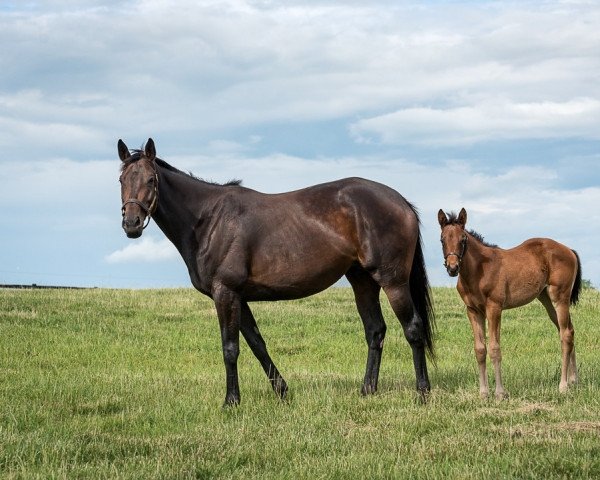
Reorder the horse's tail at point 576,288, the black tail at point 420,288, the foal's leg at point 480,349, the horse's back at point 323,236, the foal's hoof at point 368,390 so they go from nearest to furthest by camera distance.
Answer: the horse's back at point 323,236
the foal's leg at point 480,349
the foal's hoof at point 368,390
the black tail at point 420,288
the horse's tail at point 576,288

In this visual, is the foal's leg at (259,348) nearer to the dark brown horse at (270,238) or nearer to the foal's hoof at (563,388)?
the dark brown horse at (270,238)

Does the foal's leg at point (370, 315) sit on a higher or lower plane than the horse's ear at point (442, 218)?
lower

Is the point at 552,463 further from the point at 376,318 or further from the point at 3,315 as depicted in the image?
the point at 3,315

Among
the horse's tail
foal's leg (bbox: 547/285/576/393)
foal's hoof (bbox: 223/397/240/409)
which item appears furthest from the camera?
the horse's tail

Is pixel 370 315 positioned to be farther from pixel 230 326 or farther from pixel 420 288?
pixel 230 326

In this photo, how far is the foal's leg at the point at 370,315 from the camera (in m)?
10.8

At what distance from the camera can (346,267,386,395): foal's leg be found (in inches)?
426

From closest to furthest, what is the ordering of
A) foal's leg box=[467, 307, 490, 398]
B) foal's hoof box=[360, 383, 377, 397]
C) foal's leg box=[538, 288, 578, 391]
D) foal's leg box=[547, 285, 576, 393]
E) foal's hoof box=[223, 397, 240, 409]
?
foal's hoof box=[223, 397, 240, 409]
foal's leg box=[467, 307, 490, 398]
foal's hoof box=[360, 383, 377, 397]
foal's leg box=[547, 285, 576, 393]
foal's leg box=[538, 288, 578, 391]

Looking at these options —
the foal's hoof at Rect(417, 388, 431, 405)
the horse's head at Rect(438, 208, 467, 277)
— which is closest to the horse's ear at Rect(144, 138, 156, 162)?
the horse's head at Rect(438, 208, 467, 277)

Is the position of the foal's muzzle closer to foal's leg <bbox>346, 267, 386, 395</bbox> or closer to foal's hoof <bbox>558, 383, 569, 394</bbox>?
foal's leg <bbox>346, 267, 386, 395</bbox>

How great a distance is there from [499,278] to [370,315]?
69.0 inches

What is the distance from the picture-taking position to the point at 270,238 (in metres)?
10.1

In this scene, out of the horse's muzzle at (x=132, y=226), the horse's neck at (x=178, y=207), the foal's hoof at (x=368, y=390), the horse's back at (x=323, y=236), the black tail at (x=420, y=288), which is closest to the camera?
the horse's muzzle at (x=132, y=226)

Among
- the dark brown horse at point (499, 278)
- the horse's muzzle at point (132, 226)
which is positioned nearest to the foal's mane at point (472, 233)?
the dark brown horse at point (499, 278)
